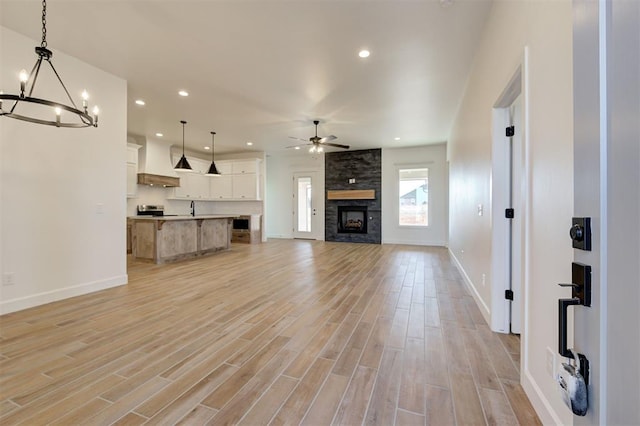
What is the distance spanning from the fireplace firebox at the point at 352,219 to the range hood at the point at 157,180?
5011 millimetres

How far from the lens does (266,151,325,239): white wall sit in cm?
948

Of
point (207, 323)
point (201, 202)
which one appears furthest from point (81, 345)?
point (201, 202)

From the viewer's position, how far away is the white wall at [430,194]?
26.3 feet

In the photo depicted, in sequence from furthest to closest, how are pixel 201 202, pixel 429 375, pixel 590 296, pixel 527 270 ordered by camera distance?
pixel 201 202 → pixel 429 375 → pixel 527 270 → pixel 590 296

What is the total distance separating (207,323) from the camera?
8.50 ft

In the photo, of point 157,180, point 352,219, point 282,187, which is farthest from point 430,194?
point 157,180

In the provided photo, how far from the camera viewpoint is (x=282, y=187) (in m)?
9.85

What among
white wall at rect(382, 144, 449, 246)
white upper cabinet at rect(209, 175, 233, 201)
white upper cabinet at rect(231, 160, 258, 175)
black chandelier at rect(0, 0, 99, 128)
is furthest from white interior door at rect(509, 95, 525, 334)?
white upper cabinet at rect(209, 175, 233, 201)

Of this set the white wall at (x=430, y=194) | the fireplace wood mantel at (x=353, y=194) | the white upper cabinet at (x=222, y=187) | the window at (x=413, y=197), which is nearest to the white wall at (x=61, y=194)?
the white upper cabinet at (x=222, y=187)

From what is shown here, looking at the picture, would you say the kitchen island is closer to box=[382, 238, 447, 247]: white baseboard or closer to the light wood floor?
the light wood floor

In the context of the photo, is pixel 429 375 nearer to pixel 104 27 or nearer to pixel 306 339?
pixel 306 339

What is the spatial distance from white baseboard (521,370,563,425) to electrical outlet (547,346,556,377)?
162 millimetres

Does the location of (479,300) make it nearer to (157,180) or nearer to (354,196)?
(354,196)

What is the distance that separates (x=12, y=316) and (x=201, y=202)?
684cm
